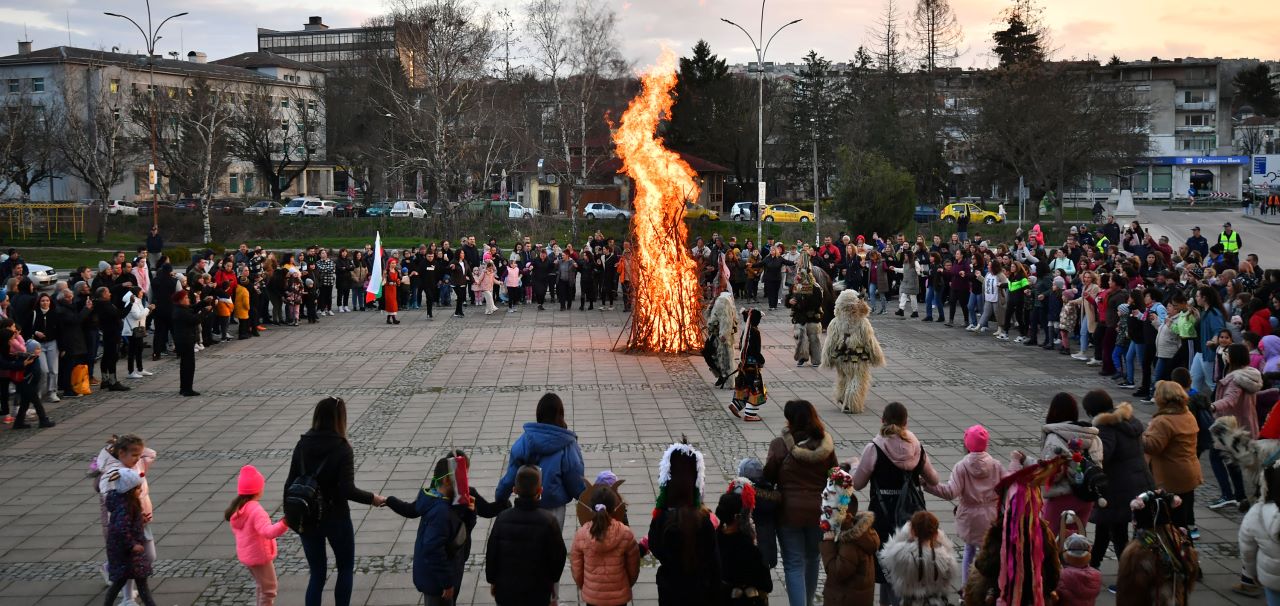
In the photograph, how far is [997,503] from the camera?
723 centimetres

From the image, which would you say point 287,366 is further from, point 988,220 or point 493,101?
point 988,220

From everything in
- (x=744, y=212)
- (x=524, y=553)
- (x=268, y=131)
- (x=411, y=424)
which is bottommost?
(x=411, y=424)

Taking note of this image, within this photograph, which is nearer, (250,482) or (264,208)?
(250,482)

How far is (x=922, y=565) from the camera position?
629 centimetres

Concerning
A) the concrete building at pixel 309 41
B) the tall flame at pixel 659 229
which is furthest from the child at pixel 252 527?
the concrete building at pixel 309 41

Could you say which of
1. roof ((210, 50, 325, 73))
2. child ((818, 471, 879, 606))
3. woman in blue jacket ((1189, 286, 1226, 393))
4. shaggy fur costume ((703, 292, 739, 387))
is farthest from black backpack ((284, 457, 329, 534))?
roof ((210, 50, 325, 73))

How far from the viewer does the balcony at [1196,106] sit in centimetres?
9250

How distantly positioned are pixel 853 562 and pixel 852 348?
7965 mm

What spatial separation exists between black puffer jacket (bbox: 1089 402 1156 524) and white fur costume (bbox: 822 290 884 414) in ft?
19.9

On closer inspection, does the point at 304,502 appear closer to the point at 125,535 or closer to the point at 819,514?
the point at 125,535

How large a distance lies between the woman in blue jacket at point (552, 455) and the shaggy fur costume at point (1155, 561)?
3464 millimetres

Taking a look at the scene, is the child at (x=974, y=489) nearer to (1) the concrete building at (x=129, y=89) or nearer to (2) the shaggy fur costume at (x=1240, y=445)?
(2) the shaggy fur costume at (x=1240, y=445)

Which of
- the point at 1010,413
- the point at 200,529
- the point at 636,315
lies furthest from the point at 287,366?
the point at 1010,413

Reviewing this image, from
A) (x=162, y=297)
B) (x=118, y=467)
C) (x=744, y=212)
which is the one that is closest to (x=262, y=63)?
(x=744, y=212)
